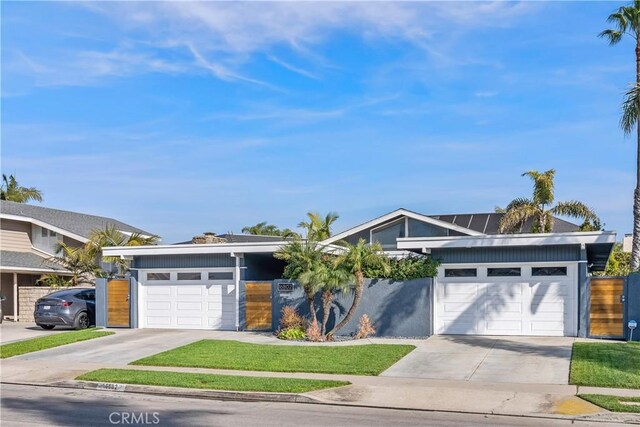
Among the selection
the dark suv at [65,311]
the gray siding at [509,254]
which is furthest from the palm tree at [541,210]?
the dark suv at [65,311]

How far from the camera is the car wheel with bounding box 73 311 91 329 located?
80.2ft

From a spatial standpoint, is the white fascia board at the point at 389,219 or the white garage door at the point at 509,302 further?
the white fascia board at the point at 389,219

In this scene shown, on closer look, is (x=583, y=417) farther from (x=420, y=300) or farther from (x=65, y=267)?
(x=65, y=267)

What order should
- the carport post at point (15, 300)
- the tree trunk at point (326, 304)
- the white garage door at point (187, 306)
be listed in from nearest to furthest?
the tree trunk at point (326, 304) < the white garage door at point (187, 306) < the carport post at point (15, 300)

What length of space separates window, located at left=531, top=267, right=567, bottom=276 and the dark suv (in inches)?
595

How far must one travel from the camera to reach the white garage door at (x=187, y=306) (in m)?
23.0

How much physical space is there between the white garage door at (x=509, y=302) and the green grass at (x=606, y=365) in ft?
5.61

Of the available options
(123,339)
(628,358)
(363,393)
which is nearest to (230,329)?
(123,339)

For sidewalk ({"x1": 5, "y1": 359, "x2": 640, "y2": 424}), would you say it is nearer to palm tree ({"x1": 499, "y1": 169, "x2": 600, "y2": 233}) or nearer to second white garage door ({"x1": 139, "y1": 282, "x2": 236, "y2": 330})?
second white garage door ({"x1": 139, "y1": 282, "x2": 236, "y2": 330})

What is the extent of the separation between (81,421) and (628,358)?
37.1ft

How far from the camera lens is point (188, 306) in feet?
77.5

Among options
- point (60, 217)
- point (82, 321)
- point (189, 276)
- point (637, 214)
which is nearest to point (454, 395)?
point (189, 276)

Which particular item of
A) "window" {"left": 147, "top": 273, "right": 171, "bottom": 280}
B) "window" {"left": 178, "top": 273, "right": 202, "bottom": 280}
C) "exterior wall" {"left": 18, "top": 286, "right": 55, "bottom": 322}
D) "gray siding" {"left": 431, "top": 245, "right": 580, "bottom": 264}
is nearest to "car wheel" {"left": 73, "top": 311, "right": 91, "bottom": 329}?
"window" {"left": 147, "top": 273, "right": 171, "bottom": 280}

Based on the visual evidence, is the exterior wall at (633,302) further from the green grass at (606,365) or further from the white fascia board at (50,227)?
the white fascia board at (50,227)
